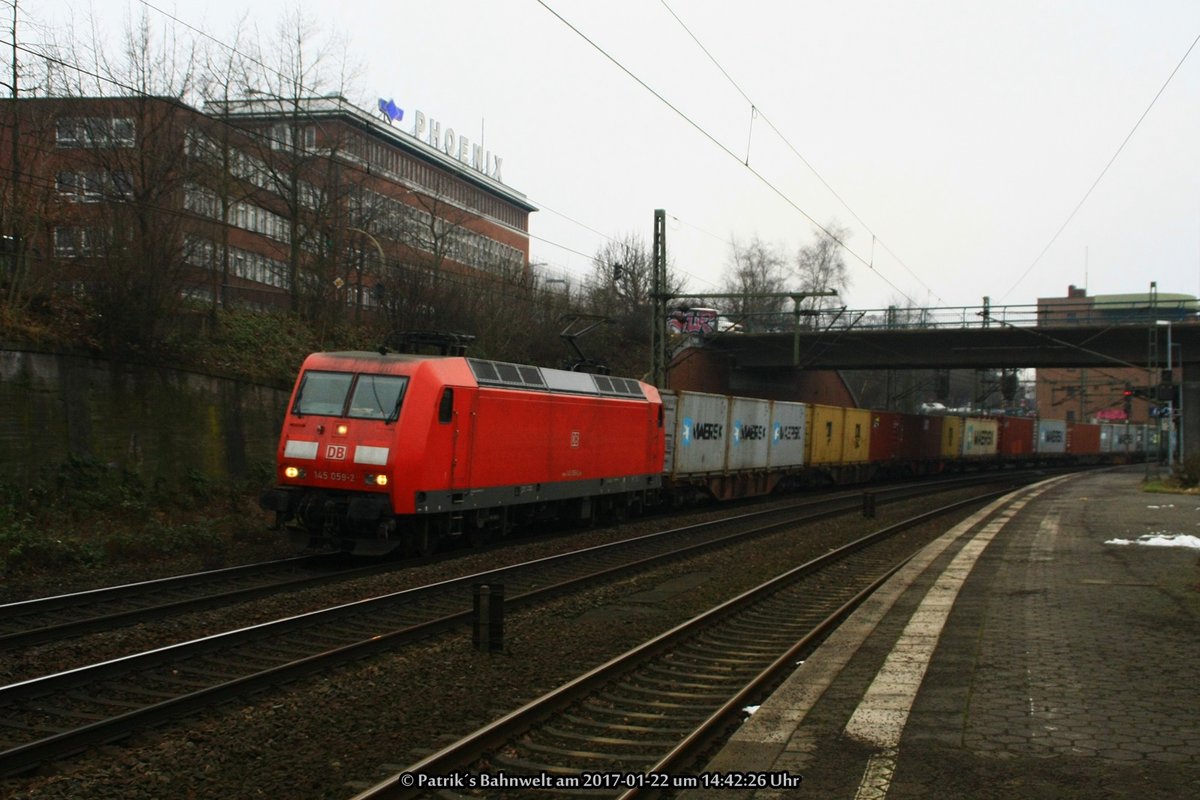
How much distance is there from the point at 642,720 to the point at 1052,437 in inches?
2549

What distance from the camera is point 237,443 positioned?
20891 mm

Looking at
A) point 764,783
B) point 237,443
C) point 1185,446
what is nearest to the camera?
point 764,783

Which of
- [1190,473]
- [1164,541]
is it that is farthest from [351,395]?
[1190,473]

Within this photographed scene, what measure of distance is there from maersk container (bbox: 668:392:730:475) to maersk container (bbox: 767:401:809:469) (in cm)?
370

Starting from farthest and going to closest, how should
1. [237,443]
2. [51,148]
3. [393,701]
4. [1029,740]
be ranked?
[237,443] < [51,148] < [393,701] < [1029,740]

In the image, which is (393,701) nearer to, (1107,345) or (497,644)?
(497,644)

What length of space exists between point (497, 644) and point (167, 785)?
150 inches

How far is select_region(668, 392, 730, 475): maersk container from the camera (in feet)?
80.7

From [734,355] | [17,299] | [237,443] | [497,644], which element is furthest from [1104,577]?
[734,355]

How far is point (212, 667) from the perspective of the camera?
8.62 m

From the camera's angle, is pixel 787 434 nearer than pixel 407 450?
No

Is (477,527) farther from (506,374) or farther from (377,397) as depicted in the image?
(377,397)

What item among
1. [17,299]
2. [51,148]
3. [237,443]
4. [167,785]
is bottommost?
[167,785]

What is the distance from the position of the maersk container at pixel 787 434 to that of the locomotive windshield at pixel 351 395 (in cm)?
1776
